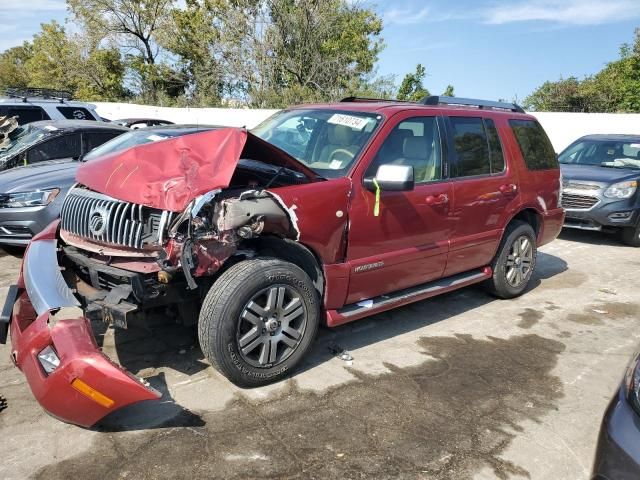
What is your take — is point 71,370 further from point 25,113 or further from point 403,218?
point 25,113

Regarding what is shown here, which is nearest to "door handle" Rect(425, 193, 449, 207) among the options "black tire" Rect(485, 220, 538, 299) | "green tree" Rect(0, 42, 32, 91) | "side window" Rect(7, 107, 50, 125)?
"black tire" Rect(485, 220, 538, 299)

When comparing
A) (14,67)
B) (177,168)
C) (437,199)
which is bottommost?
(437,199)

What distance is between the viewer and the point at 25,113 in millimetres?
10594

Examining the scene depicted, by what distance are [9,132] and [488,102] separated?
7664 mm

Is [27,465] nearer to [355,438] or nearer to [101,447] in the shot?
Answer: [101,447]

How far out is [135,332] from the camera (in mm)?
4371

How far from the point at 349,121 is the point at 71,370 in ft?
8.94

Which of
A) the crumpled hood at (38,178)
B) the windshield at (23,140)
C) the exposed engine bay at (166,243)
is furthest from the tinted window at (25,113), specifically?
the exposed engine bay at (166,243)

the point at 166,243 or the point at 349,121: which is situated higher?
the point at 349,121

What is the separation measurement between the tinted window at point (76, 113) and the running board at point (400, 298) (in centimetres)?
882

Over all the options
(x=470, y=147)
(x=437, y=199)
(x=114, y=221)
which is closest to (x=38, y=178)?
(x=114, y=221)

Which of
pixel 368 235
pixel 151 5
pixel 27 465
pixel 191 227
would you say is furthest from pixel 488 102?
pixel 151 5

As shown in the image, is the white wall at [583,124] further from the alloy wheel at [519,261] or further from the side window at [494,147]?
Answer: the side window at [494,147]

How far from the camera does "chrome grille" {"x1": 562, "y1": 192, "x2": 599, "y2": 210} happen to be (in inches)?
340
